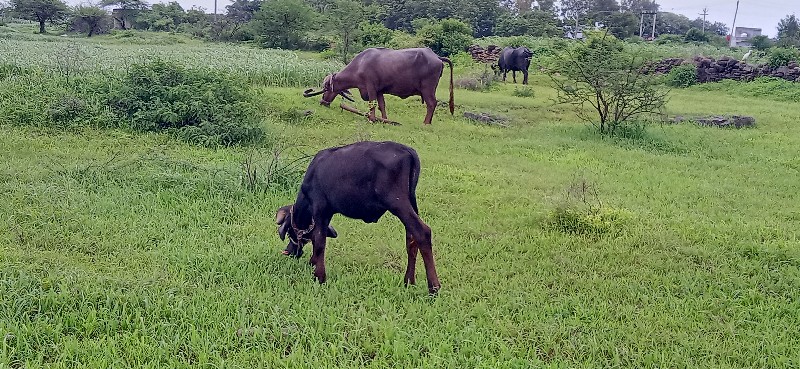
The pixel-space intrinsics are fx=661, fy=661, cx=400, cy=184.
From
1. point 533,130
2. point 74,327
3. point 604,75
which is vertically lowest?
point 74,327

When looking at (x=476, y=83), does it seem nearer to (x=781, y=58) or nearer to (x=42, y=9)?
(x=781, y=58)

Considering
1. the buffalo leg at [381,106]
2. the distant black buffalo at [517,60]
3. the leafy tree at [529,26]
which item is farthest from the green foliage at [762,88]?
the leafy tree at [529,26]

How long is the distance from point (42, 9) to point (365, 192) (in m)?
45.5

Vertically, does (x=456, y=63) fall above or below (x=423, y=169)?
above

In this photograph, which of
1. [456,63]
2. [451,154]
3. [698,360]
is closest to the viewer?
[698,360]

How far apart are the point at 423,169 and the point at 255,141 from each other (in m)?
2.67

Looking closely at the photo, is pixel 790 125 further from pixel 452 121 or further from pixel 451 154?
pixel 451 154

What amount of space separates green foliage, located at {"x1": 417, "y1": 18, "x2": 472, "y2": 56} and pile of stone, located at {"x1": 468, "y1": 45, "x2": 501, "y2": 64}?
0.38m

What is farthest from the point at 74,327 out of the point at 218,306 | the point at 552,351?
the point at 552,351

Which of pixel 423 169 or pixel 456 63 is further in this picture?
pixel 456 63

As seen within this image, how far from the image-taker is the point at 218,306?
4008mm

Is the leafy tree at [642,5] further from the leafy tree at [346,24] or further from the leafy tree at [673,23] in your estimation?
the leafy tree at [346,24]

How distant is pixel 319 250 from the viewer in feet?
14.5

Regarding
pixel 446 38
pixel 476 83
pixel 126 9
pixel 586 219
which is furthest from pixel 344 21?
pixel 126 9
